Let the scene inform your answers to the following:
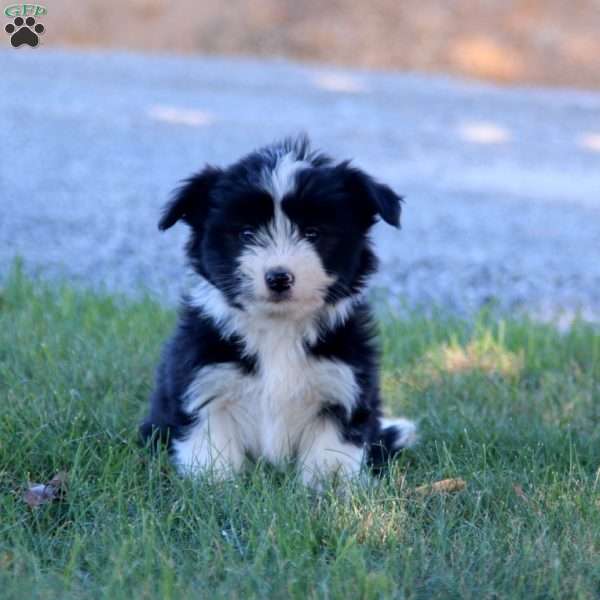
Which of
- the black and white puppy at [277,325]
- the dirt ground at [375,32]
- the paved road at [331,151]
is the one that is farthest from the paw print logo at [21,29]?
the dirt ground at [375,32]

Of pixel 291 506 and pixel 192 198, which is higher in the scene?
pixel 192 198

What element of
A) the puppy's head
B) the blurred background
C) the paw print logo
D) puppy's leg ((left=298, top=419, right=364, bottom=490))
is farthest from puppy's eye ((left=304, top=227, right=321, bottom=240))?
the paw print logo

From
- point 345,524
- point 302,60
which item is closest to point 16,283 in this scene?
point 345,524

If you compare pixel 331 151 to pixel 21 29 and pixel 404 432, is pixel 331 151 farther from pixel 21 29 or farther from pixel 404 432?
pixel 404 432

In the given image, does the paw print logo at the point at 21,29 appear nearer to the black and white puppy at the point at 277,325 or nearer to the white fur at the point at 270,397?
the black and white puppy at the point at 277,325

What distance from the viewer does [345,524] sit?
379 cm

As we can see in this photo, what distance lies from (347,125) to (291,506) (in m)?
11.6

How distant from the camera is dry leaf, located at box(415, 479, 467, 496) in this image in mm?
4219

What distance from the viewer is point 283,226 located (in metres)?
4.16

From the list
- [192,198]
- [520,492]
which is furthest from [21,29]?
[520,492]

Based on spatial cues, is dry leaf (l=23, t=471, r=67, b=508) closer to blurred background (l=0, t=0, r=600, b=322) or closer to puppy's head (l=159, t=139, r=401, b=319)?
puppy's head (l=159, t=139, r=401, b=319)

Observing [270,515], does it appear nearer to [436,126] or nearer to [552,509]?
[552,509]

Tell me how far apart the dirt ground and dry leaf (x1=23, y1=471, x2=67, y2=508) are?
53.9ft

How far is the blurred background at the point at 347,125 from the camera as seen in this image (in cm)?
931
